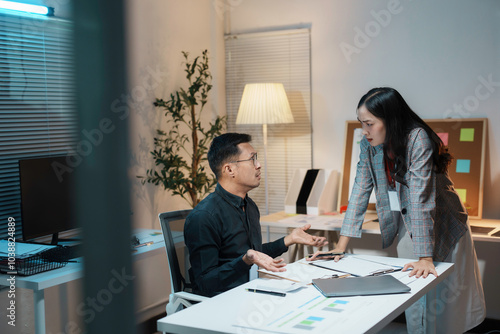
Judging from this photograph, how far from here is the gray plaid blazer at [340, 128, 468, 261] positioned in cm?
218

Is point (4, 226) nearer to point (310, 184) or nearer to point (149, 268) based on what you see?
point (149, 268)

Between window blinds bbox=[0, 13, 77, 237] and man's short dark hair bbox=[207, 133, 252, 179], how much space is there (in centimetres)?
88

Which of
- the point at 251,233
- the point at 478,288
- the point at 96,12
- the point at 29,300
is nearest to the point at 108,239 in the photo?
the point at 96,12

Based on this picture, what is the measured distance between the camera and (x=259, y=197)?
4.47 metres

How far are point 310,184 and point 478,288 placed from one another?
1.59m

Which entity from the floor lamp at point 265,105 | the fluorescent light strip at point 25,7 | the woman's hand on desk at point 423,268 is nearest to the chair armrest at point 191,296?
the woman's hand on desk at point 423,268

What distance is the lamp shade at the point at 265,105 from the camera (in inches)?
151

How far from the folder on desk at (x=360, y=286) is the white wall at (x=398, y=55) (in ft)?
6.46

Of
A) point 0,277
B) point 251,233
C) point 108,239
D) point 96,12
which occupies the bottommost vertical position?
point 0,277

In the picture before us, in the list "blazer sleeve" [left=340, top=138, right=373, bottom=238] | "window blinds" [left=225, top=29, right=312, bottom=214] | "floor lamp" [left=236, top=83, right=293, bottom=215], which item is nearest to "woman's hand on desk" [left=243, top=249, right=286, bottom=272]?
"blazer sleeve" [left=340, top=138, right=373, bottom=238]

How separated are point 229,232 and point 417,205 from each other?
0.81m

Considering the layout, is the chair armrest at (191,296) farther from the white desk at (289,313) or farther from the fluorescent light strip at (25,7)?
the fluorescent light strip at (25,7)

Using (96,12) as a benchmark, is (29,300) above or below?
below

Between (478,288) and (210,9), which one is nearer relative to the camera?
(478,288)
